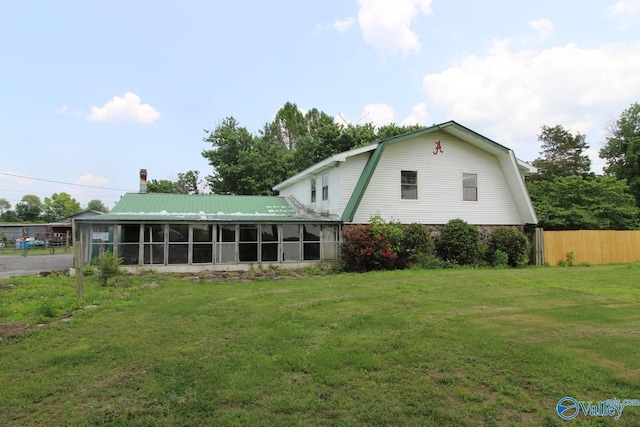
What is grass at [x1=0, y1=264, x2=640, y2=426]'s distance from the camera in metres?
3.48

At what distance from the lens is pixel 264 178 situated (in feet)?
102

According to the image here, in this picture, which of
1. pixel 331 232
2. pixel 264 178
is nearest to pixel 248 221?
pixel 331 232

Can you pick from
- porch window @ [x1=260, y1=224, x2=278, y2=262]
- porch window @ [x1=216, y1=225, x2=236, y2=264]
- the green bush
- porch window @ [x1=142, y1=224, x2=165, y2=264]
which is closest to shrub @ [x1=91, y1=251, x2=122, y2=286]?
porch window @ [x1=142, y1=224, x2=165, y2=264]

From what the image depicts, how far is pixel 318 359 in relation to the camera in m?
4.67

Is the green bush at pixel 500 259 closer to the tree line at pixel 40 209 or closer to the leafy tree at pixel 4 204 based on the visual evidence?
the tree line at pixel 40 209

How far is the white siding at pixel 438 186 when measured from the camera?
640 inches

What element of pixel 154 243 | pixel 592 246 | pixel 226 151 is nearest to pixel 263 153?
pixel 226 151

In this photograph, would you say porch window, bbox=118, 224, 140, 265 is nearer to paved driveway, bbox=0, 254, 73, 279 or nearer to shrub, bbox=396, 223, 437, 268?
paved driveway, bbox=0, 254, 73, 279

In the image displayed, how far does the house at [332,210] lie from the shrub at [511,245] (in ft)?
4.11

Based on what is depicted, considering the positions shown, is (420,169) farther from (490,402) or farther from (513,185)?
(490,402)

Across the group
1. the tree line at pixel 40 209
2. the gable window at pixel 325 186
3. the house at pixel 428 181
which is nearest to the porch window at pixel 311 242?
the house at pixel 428 181

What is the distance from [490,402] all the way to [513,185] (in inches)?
647

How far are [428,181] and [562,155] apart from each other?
27.8 m

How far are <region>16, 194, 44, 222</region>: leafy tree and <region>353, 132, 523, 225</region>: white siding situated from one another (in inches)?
3637
